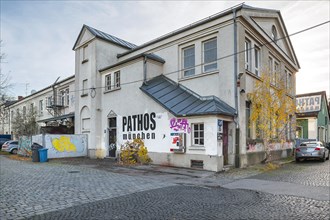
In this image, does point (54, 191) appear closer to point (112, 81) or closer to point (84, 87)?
point (112, 81)

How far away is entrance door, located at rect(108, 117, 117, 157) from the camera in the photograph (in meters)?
19.9

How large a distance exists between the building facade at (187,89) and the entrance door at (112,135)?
0.08m

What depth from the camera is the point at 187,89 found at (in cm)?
1673

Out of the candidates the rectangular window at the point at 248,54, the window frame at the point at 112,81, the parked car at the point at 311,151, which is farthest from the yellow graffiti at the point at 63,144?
the parked car at the point at 311,151

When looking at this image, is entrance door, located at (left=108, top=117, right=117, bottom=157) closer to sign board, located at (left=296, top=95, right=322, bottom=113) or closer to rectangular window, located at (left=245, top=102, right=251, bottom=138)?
rectangular window, located at (left=245, top=102, right=251, bottom=138)

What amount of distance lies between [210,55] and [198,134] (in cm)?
517

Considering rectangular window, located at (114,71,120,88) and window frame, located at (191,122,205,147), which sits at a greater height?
rectangular window, located at (114,71,120,88)

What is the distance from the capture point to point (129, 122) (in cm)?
1809

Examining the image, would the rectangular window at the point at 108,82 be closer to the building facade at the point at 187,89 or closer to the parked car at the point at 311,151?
the building facade at the point at 187,89

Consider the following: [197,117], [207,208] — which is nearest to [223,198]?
[207,208]

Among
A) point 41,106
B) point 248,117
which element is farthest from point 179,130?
point 41,106

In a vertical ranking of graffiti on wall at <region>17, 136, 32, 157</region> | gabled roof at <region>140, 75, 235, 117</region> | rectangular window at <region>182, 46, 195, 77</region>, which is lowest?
graffiti on wall at <region>17, 136, 32, 157</region>

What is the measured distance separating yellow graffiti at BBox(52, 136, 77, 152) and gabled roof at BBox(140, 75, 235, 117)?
843 cm

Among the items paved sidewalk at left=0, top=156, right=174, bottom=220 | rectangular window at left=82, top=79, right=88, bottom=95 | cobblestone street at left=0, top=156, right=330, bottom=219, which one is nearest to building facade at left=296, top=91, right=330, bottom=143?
rectangular window at left=82, top=79, right=88, bottom=95
